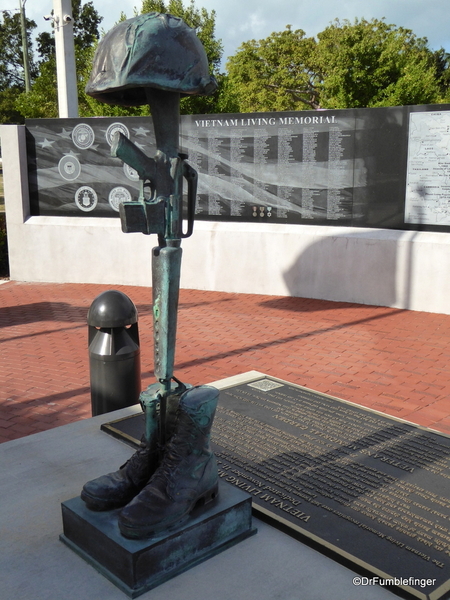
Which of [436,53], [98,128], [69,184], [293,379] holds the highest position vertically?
[436,53]

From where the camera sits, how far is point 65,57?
10.5 metres

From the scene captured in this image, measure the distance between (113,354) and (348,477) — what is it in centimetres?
192

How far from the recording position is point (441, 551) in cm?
256

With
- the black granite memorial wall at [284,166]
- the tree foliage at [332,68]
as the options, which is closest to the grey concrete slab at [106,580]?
the black granite memorial wall at [284,166]

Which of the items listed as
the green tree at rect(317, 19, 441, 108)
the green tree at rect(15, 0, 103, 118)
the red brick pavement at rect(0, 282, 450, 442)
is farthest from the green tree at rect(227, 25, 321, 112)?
the red brick pavement at rect(0, 282, 450, 442)

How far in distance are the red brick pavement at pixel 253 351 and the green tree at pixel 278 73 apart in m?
24.6

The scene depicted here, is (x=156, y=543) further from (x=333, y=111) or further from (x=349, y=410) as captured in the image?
(x=333, y=111)

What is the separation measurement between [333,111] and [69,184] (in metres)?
4.25

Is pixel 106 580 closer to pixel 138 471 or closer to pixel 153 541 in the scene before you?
pixel 153 541

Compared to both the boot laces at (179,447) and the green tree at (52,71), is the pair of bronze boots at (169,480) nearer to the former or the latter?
the boot laces at (179,447)

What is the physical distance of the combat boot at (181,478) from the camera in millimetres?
2471

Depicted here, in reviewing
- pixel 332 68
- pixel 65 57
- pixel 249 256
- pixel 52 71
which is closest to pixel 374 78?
pixel 332 68

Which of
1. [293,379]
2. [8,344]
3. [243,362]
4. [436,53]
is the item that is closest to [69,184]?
[8,344]

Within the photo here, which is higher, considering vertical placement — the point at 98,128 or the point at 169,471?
the point at 98,128
